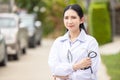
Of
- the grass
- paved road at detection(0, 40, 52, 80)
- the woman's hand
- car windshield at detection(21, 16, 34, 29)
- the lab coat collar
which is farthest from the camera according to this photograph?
car windshield at detection(21, 16, 34, 29)

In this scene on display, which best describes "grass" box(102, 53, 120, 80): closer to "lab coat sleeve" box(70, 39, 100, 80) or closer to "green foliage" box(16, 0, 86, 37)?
"lab coat sleeve" box(70, 39, 100, 80)

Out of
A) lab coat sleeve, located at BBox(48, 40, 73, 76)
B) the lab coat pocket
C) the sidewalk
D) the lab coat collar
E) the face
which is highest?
the face

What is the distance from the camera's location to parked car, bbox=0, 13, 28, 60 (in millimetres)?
18531

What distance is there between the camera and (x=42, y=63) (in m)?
18.1

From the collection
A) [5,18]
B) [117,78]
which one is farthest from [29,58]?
[117,78]

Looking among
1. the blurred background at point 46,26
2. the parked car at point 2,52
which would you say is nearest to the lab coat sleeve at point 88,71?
the blurred background at point 46,26

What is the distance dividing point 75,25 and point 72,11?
0.47ft

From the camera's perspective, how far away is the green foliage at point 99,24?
A: 82.0 feet

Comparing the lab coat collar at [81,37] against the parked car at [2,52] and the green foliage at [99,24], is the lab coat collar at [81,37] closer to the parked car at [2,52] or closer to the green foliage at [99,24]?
the parked car at [2,52]

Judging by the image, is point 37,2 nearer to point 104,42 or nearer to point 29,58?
point 104,42

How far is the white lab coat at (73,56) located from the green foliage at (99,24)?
66.5 ft

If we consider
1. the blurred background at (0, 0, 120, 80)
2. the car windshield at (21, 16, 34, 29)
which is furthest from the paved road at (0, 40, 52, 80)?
the car windshield at (21, 16, 34, 29)

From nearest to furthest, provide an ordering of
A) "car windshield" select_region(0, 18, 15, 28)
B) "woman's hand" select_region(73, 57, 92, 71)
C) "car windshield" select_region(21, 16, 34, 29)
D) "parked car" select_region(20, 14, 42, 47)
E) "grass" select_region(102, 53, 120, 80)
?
"woman's hand" select_region(73, 57, 92, 71)
"grass" select_region(102, 53, 120, 80)
"car windshield" select_region(0, 18, 15, 28)
"parked car" select_region(20, 14, 42, 47)
"car windshield" select_region(21, 16, 34, 29)

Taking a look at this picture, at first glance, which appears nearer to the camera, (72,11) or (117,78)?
(72,11)
